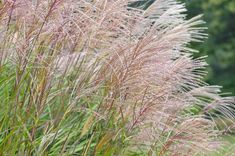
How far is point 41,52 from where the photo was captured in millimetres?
3266

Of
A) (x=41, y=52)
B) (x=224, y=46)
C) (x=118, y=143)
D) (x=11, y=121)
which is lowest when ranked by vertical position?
(x=224, y=46)

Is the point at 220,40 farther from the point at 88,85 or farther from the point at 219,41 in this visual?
the point at 88,85

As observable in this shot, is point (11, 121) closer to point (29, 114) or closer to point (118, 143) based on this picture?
point (29, 114)

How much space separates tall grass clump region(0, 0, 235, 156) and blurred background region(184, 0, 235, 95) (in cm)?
1247

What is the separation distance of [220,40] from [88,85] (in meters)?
13.8

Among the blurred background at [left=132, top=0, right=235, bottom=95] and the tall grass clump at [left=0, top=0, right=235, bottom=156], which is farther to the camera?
the blurred background at [left=132, top=0, right=235, bottom=95]

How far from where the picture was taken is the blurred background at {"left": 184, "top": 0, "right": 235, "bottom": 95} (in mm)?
15945

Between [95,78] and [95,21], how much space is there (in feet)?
0.88

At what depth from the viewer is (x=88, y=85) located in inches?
123

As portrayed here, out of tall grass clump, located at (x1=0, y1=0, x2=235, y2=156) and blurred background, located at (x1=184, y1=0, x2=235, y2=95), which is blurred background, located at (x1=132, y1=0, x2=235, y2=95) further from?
tall grass clump, located at (x1=0, y1=0, x2=235, y2=156)

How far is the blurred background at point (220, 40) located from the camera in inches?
628

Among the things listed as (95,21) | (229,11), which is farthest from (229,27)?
(95,21)

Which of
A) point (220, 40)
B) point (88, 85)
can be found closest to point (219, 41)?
point (220, 40)

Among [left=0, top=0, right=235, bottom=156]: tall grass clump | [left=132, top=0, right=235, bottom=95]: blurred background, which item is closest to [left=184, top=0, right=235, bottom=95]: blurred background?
[left=132, top=0, right=235, bottom=95]: blurred background
